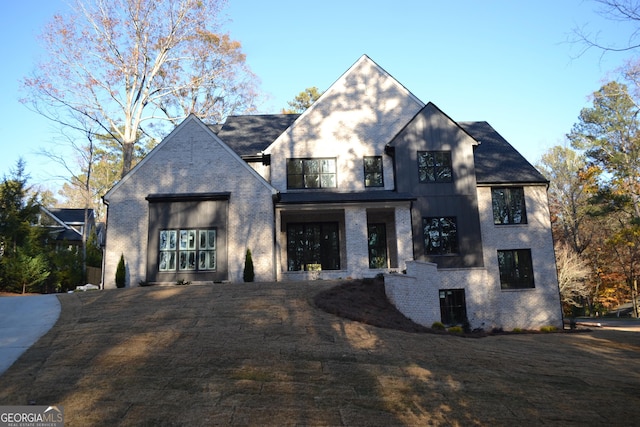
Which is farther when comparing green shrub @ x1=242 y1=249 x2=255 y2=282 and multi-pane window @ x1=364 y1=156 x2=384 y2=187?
multi-pane window @ x1=364 y1=156 x2=384 y2=187

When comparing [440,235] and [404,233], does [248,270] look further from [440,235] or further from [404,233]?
[440,235]

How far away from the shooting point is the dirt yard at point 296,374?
672 centimetres

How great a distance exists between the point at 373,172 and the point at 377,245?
12.3 feet

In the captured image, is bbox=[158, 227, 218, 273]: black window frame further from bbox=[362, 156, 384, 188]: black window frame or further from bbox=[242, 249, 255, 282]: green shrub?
bbox=[362, 156, 384, 188]: black window frame

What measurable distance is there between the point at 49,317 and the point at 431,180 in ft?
55.2

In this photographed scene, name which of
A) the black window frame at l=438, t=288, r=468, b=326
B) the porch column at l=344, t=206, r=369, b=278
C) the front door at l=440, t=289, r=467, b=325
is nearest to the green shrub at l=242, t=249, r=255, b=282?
the porch column at l=344, t=206, r=369, b=278

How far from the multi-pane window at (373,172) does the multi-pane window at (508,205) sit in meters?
5.73

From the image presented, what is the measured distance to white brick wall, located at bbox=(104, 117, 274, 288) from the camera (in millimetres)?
19266

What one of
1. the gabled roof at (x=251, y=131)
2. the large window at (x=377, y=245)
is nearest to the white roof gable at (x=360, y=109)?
the gabled roof at (x=251, y=131)

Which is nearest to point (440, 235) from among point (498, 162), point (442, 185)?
point (442, 185)

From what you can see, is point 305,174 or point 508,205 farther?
point 305,174

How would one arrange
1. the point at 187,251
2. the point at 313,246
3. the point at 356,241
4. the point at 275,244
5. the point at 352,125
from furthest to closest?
1. the point at 352,125
2. the point at 313,246
3. the point at 356,241
4. the point at 275,244
5. the point at 187,251

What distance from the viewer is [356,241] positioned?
20797 millimetres

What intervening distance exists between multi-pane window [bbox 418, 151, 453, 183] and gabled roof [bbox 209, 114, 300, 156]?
828 cm
